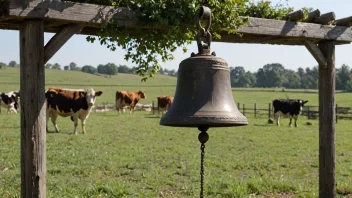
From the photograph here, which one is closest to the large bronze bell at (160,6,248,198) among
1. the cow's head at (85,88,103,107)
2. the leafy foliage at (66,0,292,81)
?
the leafy foliage at (66,0,292,81)

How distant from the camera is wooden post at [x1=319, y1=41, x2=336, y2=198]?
24.2 ft

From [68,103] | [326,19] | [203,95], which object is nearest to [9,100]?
[68,103]

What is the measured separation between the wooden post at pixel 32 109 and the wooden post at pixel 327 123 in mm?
4236

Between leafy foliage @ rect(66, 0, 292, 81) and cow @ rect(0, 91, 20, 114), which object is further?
cow @ rect(0, 91, 20, 114)

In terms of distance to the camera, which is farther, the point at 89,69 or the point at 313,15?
the point at 89,69

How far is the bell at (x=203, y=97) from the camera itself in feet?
13.0

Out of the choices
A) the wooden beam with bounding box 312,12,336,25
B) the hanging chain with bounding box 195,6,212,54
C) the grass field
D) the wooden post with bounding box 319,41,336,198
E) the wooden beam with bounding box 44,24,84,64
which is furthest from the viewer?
the grass field

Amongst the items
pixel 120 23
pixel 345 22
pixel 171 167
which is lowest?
pixel 171 167

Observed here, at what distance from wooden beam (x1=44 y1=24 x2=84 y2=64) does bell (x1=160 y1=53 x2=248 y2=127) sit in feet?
5.96

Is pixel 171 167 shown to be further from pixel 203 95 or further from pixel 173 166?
pixel 203 95

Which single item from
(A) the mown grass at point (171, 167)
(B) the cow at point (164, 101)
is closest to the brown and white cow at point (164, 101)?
(B) the cow at point (164, 101)

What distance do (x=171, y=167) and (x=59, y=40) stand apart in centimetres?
589

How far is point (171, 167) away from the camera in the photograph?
10.9 meters

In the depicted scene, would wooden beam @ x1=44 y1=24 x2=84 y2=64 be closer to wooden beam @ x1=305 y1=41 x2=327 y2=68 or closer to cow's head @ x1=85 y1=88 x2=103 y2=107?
wooden beam @ x1=305 y1=41 x2=327 y2=68
